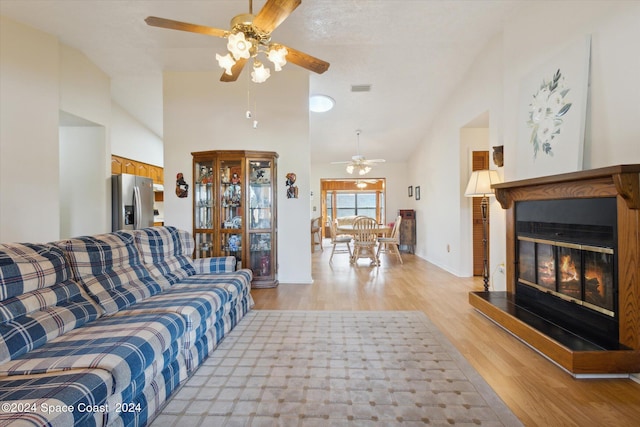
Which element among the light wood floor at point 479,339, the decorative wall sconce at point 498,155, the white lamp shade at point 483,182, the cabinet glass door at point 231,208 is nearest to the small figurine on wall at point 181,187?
the cabinet glass door at point 231,208

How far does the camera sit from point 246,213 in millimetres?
3953

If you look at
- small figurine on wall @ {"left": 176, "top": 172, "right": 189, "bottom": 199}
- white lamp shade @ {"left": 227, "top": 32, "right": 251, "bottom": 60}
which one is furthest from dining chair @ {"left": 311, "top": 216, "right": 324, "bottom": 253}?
white lamp shade @ {"left": 227, "top": 32, "right": 251, "bottom": 60}

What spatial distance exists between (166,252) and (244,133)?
2.24 meters

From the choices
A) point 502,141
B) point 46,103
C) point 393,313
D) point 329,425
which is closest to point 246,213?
point 393,313

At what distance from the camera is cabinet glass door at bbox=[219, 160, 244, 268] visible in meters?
3.98

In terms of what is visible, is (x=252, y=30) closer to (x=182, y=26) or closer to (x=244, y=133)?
(x=182, y=26)

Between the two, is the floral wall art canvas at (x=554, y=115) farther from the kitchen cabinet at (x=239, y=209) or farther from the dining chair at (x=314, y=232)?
the dining chair at (x=314, y=232)

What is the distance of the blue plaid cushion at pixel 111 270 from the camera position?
5.83 feet

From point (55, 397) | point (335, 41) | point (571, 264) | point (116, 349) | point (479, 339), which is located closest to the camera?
point (55, 397)

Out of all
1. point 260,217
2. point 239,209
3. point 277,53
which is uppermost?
point 277,53

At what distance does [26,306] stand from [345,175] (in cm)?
754

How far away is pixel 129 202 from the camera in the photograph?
4562 mm

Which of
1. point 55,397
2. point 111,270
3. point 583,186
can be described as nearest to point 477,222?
point 583,186

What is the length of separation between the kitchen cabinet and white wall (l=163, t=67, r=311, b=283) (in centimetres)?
21
